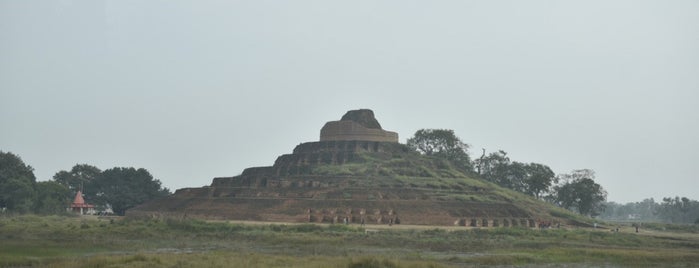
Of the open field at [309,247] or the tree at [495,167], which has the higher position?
the tree at [495,167]

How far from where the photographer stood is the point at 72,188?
299 feet

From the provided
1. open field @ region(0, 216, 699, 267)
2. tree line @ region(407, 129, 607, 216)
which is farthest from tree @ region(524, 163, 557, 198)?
open field @ region(0, 216, 699, 267)

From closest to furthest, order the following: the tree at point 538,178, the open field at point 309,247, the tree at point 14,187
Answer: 1. the open field at point 309,247
2. the tree at point 14,187
3. the tree at point 538,178

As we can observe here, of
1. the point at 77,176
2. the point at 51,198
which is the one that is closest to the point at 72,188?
the point at 77,176

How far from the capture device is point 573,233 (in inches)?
1911

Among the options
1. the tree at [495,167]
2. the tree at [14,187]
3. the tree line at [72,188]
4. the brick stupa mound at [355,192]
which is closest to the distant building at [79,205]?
the tree line at [72,188]

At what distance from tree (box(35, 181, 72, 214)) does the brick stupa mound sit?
30.4 ft

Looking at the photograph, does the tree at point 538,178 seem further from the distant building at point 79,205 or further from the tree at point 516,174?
the distant building at point 79,205

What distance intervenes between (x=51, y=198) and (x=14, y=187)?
3.91m

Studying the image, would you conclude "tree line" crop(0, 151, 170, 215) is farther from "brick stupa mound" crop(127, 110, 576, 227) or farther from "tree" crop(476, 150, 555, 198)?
"tree" crop(476, 150, 555, 198)

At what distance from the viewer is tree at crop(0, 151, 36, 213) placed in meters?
70.1

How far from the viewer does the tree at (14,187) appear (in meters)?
70.1

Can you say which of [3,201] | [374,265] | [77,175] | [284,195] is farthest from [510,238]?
[77,175]

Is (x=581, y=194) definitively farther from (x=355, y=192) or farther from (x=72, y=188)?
(x=72, y=188)
